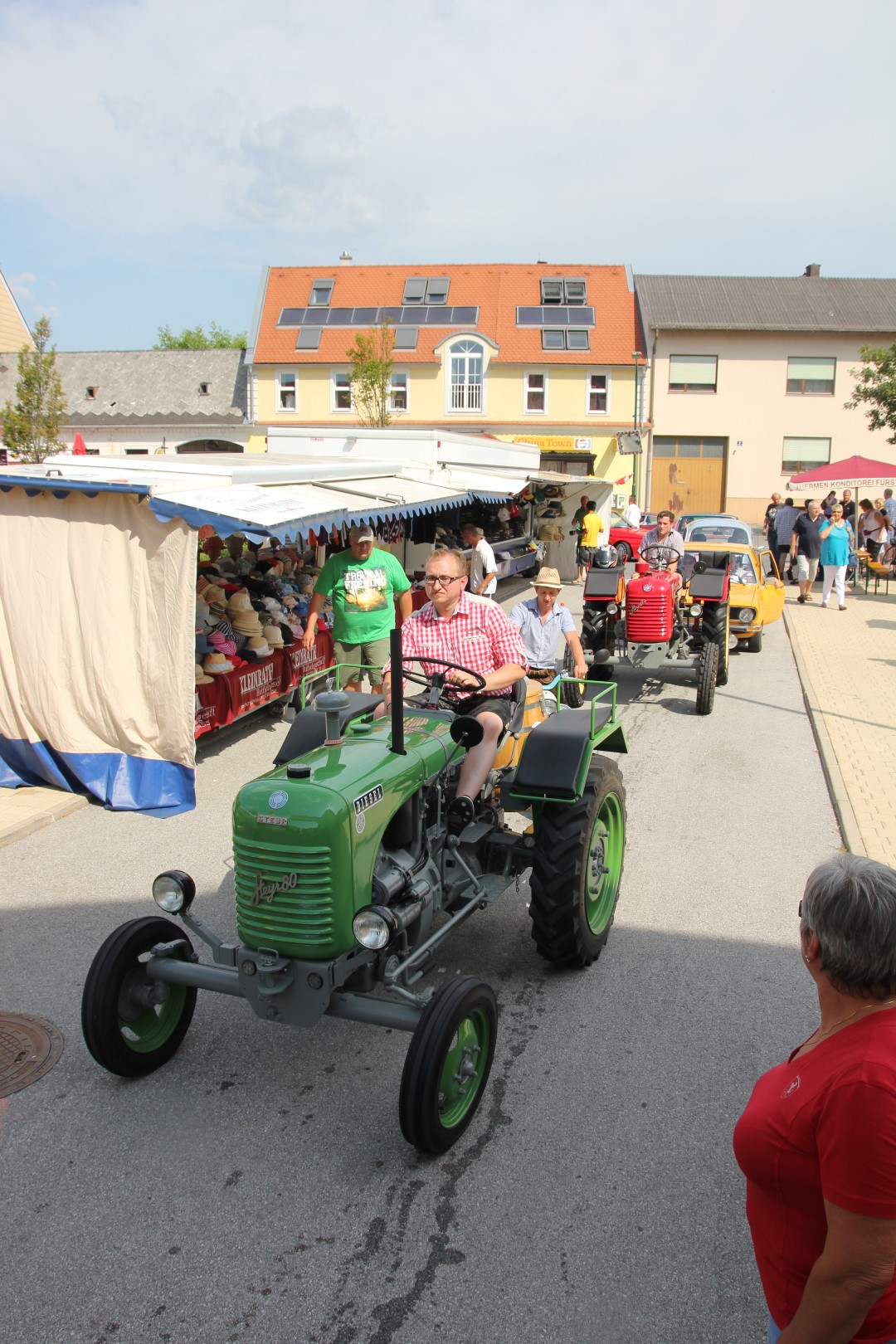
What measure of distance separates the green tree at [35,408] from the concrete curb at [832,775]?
57.4ft

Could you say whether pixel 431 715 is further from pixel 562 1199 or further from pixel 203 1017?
pixel 562 1199

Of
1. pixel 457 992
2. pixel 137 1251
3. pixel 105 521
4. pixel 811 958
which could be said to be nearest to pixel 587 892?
pixel 457 992

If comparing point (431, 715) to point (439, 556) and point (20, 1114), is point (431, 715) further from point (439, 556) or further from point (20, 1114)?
point (20, 1114)

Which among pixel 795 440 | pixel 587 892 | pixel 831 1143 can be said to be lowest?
pixel 587 892

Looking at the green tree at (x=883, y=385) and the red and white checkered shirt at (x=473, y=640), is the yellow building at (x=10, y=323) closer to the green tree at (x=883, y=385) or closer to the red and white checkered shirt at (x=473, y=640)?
the green tree at (x=883, y=385)

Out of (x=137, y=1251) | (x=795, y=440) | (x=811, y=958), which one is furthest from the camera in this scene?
(x=795, y=440)

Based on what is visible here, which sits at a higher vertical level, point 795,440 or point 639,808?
point 795,440

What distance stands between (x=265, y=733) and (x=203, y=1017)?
4.89 m

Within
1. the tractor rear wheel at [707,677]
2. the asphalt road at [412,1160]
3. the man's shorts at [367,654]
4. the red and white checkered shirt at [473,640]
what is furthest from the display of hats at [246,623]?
the tractor rear wheel at [707,677]

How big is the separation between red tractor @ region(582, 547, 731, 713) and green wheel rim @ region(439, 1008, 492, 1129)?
640 cm

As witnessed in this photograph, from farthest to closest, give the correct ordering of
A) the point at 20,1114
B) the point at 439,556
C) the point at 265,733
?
1. the point at 265,733
2. the point at 439,556
3. the point at 20,1114

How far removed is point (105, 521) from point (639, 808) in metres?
4.36

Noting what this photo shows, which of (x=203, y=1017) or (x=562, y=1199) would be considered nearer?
(x=562, y=1199)

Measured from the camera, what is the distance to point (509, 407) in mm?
33312
